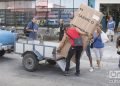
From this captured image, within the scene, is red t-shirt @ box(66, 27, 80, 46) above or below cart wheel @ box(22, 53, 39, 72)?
above

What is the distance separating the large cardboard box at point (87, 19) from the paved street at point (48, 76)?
146cm

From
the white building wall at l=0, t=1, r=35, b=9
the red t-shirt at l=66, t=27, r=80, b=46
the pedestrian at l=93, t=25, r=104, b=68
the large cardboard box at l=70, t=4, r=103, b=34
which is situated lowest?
the pedestrian at l=93, t=25, r=104, b=68

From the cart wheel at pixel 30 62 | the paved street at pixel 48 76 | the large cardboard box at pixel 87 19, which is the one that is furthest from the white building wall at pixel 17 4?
the large cardboard box at pixel 87 19

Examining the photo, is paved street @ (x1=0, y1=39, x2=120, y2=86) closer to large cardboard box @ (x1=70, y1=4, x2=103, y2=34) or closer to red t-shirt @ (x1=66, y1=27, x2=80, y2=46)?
red t-shirt @ (x1=66, y1=27, x2=80, y2=46)

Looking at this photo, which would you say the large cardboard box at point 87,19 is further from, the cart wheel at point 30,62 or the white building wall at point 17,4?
the white building wall at point 17,4

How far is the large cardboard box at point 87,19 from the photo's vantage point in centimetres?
1070

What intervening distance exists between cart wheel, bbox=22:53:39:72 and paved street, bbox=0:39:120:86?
0.16 metres

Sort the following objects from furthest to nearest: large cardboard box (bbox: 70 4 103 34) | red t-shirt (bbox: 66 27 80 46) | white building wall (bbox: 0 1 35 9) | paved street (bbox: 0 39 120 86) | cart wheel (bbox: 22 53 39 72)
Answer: white building wall (bbox: 0 1 35 9)
cart wheel (bbox: 22 53 39 72)
large cardboard box (bbox: 70 4 103 34)
red t-shirt (bbox: 66 27 80 46)
paved street (bbox: 0 39 120 86)

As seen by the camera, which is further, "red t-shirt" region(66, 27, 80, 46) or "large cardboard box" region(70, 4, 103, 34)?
"large cardboard box" region(70, 4, 103, 34)

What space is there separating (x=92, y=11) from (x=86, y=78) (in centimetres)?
208

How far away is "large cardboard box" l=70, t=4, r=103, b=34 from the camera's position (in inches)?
421

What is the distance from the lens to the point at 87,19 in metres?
10.8

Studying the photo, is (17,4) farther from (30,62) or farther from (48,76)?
(48,76)

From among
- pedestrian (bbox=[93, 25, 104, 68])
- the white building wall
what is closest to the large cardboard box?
pedestrian (bbox=[93, 25, 104, 68])
